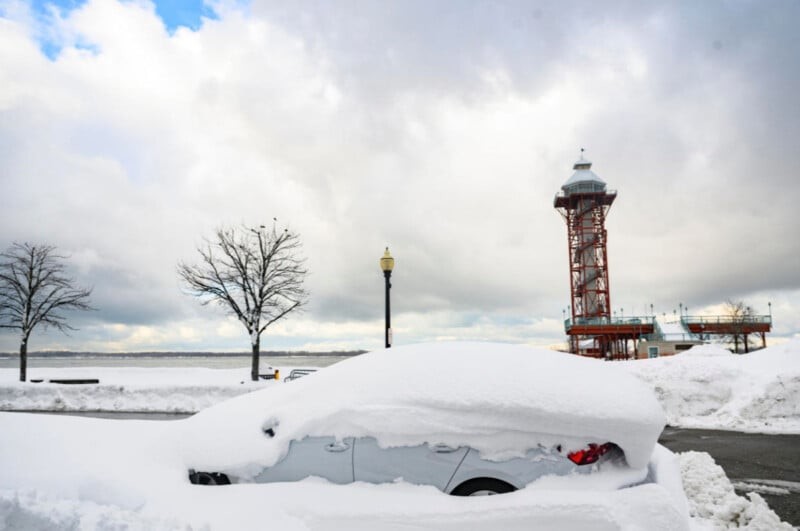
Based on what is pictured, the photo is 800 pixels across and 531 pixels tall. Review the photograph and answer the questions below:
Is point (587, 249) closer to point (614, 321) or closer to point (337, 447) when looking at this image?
point (614, 321)

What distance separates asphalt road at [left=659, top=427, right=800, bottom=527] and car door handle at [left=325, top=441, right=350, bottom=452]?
427cm

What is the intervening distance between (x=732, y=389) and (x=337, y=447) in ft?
47.4

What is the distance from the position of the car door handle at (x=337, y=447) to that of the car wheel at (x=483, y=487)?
2.72ft

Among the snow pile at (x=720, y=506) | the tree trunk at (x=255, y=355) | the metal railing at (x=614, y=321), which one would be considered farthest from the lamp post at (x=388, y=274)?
the metal railing at (x=614, y=321)

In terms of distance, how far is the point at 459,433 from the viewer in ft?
12.0

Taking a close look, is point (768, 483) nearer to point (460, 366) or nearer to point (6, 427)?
point (460, 366)

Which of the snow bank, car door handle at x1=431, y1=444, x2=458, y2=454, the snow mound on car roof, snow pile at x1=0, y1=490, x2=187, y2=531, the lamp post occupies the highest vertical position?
the lamp post

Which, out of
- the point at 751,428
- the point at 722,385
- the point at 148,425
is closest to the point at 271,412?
the point at 148,425

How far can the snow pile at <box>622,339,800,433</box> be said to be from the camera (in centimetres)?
1243

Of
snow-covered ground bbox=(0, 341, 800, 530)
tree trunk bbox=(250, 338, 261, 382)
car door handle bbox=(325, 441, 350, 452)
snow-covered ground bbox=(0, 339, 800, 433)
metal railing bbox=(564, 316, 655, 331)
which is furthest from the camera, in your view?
metal railing bbox=(564, 316, 655, 331)

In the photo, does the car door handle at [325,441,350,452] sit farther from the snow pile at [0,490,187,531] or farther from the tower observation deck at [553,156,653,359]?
the tower observation deck at [553,156,653,359]

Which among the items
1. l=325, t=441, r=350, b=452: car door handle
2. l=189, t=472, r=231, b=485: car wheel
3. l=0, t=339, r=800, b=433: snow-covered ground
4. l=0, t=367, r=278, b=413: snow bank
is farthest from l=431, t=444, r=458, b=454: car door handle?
l=0, t=367, r=278, b=413: snow bank

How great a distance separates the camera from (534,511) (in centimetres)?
335

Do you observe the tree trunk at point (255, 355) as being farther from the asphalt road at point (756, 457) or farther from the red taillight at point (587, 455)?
the red taillight at point (587, 455)
